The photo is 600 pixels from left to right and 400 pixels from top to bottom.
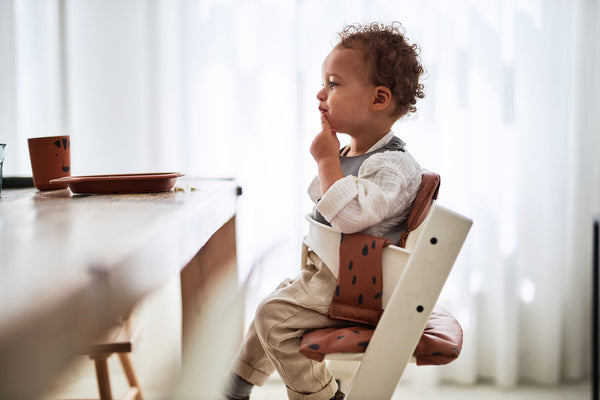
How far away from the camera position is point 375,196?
0.89m

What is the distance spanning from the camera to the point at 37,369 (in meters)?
0.27

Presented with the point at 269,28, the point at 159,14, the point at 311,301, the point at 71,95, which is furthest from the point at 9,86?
the point at 311,301

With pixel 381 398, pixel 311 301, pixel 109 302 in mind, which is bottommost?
pixel 381 398

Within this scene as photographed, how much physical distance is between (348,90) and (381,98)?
0.22ft

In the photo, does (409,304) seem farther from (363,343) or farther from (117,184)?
(117,184)

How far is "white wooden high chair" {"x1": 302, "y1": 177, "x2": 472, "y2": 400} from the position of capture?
2.54ft

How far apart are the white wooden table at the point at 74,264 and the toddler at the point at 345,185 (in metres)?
0.20

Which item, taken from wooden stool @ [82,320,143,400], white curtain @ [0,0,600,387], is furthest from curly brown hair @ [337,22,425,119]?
white curtain @ [0,0,600,387]

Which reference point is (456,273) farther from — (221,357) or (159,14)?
(159,14)

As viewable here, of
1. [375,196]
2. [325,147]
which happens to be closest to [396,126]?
[325,147]

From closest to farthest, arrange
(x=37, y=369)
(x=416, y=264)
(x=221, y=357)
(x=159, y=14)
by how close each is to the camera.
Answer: (x=37, y=369) → (x=416, y=264) → (x=221, y=357) → (x=159, y=14)

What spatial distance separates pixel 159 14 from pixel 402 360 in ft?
5.59

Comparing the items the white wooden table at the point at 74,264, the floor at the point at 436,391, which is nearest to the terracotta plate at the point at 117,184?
the white wooden table at the point at 74,264

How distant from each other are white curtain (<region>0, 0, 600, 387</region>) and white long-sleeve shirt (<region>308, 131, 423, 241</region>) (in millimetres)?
A: 1098
